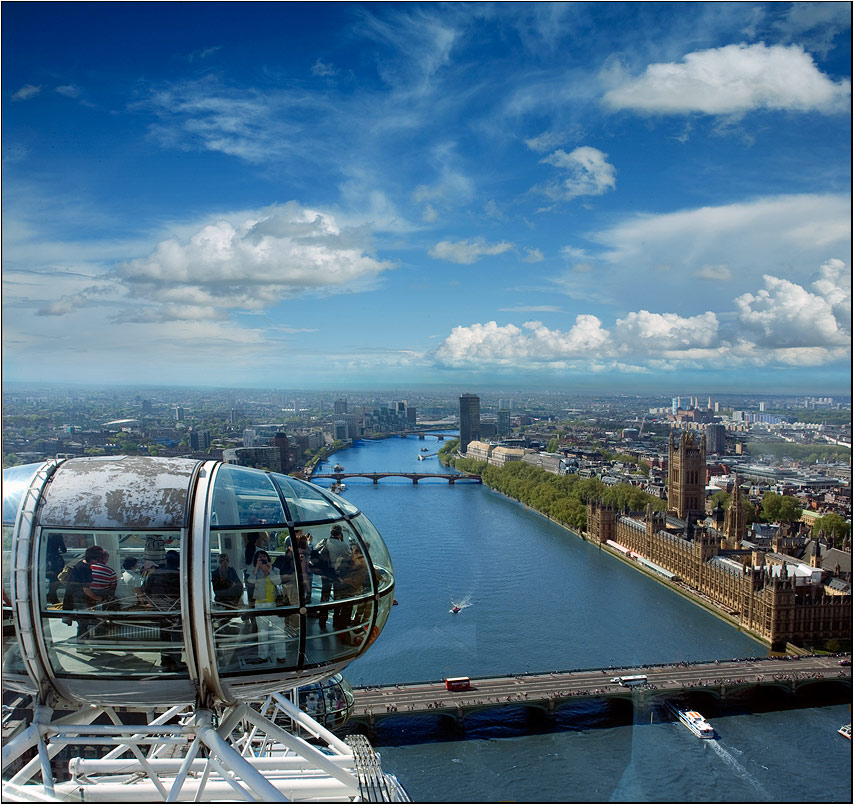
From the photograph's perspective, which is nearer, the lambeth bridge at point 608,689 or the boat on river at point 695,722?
the boat on river at point 695,722

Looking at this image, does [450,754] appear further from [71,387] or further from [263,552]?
[71,387]

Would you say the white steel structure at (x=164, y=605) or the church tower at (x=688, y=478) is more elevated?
the white steel structure at (x=164, y=605)

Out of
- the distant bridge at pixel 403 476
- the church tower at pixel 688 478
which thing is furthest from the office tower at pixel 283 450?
the church tower at pixel 688 478

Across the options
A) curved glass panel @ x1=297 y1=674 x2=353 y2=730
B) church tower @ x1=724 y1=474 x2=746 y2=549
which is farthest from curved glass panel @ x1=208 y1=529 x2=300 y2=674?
→ church tower @ x1=724 y1=474 x2=746 y2=549

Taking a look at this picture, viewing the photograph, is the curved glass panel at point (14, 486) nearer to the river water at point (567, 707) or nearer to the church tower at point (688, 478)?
the river water at point (567, 707)

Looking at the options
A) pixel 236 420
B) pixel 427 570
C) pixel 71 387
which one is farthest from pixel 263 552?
pixel 236 420

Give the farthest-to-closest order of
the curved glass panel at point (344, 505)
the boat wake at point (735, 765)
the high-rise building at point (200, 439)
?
1. the high-rise building at point (200, 439)
2. the boat wake at point (735, 765)
3. the curved glass panel at point (344, 505)
